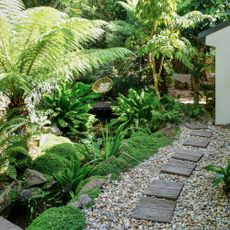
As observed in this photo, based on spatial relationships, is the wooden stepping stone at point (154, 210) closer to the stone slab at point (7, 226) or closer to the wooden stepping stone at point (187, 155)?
the stone slab at point (7, 226)

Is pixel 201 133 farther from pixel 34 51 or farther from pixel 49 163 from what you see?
pixel 34 51

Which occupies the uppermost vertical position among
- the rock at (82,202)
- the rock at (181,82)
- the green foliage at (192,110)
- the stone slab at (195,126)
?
the rock at (82,202)

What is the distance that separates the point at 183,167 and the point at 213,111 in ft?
9.69

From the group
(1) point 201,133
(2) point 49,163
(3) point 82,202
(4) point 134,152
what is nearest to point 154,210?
(3) point 82,202

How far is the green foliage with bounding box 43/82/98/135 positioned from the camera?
6788 mm

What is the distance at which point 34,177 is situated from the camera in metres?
4.47

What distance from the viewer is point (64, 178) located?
4195 millimetres

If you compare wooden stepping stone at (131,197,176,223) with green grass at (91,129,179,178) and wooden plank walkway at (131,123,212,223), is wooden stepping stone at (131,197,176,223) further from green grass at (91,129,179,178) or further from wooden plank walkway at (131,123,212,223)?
green grass at (91,129,179,178)

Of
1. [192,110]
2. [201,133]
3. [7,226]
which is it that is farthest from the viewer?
[192,110]

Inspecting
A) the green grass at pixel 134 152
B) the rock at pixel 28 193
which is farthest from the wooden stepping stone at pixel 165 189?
the rock at pixel 28 193

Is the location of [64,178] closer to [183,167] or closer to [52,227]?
[52,227]

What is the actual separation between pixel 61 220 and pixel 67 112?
12.8 ft

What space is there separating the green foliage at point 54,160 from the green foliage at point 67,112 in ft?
4.18

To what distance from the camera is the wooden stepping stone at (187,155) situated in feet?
15.8
